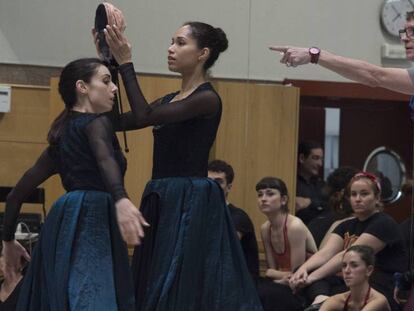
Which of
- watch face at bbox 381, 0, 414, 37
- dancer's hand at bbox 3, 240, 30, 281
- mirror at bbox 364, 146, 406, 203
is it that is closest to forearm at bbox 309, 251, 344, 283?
dancer's hand at bbox 3, 240, 30, 281

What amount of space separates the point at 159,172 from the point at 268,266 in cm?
233

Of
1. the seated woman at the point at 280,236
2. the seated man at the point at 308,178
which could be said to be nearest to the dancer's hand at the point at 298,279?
the seated woman at the point at 280,236

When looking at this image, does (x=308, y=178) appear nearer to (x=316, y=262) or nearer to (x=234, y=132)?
(x=234, y=132)

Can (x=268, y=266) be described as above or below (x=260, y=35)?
below

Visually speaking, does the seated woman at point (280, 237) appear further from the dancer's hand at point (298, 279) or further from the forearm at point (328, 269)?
the forearm at point (328, 269)

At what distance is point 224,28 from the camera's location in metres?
7.75

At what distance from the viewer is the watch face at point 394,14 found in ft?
26.7

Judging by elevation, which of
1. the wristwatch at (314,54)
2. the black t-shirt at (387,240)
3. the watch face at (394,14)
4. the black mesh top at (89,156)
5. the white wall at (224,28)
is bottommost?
the black t-shirt at (387,240)

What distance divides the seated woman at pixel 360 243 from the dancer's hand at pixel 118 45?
85.8 inches

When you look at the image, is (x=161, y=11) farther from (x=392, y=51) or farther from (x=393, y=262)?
(x=393, y=262)

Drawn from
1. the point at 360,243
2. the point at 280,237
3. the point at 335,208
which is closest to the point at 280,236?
the point at 280,237

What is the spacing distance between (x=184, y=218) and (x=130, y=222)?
1.83 ft

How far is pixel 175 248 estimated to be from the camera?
410 centimetres

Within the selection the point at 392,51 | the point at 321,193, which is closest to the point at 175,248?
the point at 321,193
